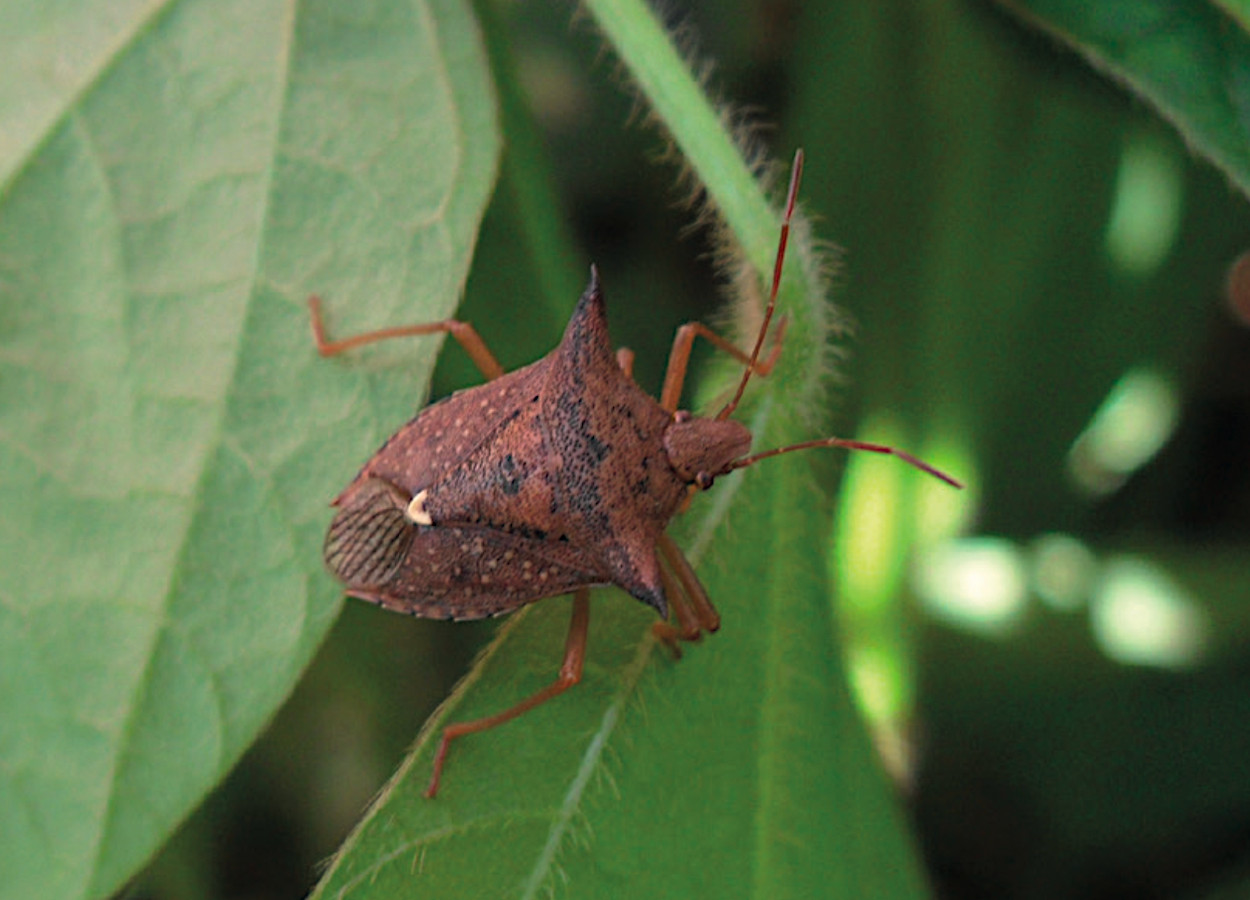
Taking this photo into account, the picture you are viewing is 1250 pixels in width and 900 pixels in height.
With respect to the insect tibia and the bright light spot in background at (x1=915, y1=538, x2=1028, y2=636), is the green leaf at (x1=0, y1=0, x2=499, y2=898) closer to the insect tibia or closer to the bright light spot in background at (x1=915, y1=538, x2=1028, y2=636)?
the insect tibia

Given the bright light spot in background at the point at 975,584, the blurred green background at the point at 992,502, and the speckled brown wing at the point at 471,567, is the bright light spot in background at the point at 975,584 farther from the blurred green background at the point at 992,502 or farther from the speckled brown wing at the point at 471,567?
the speckled brown wing at the point at 471,567

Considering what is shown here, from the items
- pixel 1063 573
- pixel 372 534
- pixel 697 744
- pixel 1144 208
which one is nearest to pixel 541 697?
pixel 697 744

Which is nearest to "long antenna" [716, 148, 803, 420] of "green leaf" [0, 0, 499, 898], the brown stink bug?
the brown stink bug

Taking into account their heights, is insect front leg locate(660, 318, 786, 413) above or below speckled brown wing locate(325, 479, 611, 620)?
above

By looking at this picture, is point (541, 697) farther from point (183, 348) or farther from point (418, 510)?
point (183, 348)

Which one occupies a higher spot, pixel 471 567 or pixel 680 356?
pixel 680 356

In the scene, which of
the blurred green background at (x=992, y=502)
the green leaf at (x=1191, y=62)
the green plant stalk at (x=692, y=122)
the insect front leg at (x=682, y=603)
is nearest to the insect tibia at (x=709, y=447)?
the insect front leg at (x=682, y=603)
